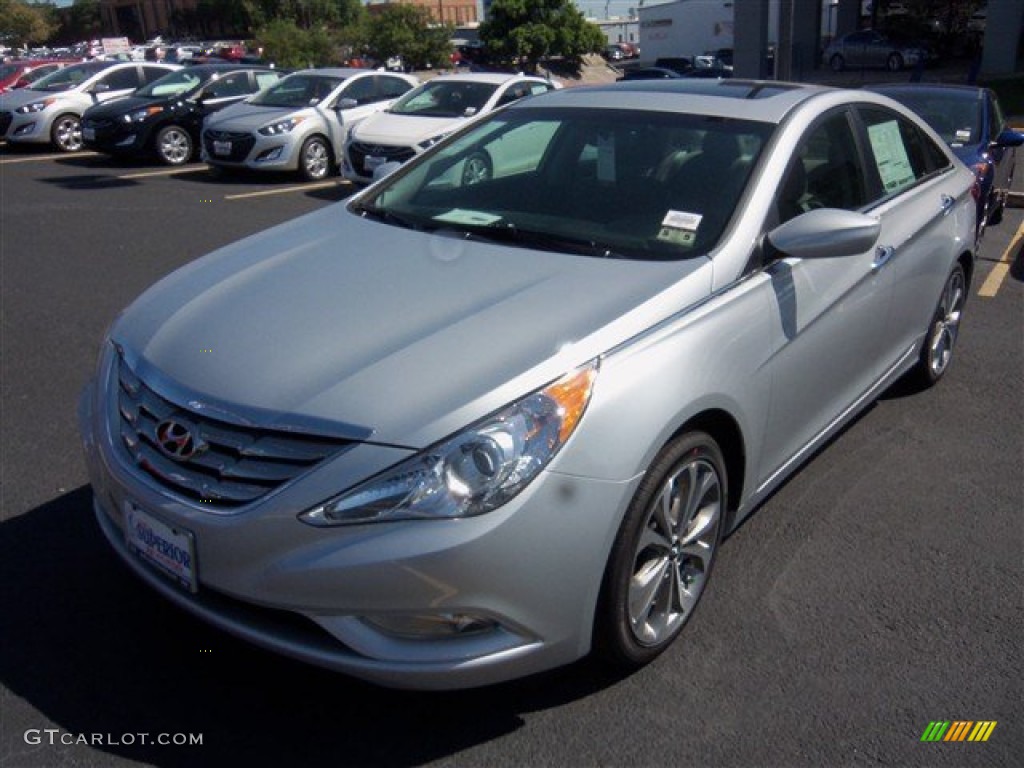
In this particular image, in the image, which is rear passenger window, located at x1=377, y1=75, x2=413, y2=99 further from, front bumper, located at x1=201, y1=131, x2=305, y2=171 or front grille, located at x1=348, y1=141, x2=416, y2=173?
front grille, located at x1=348, y1=141, x2=416, y2=173

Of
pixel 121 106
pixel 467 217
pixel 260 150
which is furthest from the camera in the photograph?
pixel 121 106

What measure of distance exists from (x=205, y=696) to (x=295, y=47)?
102 feet

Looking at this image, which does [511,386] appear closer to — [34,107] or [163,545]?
[163,545]

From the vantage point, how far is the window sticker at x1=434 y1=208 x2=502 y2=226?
3805mm

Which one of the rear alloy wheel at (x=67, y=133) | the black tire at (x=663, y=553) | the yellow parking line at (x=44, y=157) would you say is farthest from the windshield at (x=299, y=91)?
the black tire at (x=663, y=553)

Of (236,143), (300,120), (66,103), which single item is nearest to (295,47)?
(66,103)

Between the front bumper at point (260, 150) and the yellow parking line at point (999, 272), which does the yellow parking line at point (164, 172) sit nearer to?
the front bumper at point (260, 150)

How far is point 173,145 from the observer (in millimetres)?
15609

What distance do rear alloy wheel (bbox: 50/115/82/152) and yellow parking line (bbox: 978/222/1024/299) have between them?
14.8 metres

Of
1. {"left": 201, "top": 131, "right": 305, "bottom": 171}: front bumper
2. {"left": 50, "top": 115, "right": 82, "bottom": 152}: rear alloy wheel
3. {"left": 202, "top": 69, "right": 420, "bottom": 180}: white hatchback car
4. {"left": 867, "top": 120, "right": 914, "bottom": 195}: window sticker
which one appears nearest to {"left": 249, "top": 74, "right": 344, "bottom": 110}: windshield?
{"left": 202, "top": 69, "right": 420, "bottom": 180}: white hatchback car

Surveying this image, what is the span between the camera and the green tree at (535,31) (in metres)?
33.1

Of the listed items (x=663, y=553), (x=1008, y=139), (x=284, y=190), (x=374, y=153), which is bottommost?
(x=284, y=190)

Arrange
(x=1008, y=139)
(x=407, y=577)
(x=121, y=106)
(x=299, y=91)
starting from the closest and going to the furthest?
(x=407, y=577) → (x=1008, y=139) → (x=299, y=91) → (x=121, y=106)

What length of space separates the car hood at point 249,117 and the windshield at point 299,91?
19 centimetres
